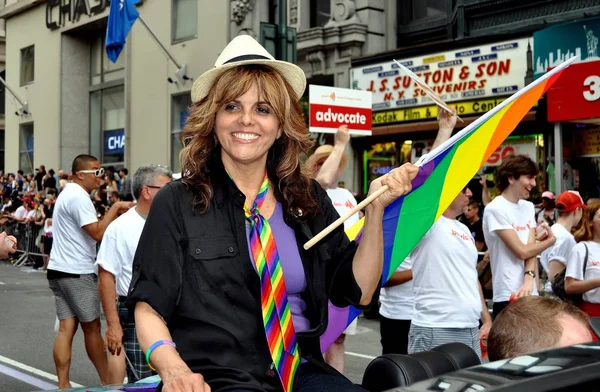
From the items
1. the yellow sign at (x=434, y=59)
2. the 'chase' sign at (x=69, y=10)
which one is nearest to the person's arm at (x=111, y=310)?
the yellow sign at (x=434, y=59)

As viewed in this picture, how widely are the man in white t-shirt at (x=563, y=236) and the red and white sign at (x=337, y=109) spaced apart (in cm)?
318

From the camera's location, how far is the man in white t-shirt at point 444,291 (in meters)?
5.03

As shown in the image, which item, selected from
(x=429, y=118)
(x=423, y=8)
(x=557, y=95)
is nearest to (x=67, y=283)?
(x=557, y=95)

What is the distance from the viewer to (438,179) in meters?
3.26

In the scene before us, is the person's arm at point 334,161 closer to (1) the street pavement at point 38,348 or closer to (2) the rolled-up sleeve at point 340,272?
(1) the street pavement at point 38,348

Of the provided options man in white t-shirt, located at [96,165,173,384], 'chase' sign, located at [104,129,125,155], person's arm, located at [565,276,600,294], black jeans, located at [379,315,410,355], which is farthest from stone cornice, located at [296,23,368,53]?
black jeans, located at [379,315,410,355]

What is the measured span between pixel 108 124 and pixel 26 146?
5.00m

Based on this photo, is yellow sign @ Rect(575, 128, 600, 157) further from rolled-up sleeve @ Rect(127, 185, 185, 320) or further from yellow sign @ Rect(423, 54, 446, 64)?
rolled-up sleeve @ Rect(127, 185, 185, 320)

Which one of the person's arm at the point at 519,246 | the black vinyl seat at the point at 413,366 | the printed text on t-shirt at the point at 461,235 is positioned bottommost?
the black vinyl seat at the point at 413,366

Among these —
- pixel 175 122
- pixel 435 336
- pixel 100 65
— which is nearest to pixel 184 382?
pixel 435 336

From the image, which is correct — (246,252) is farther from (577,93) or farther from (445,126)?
(577,93)

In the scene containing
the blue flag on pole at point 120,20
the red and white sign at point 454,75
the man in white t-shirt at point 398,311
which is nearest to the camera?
the man in white t-shirt at point 398,311

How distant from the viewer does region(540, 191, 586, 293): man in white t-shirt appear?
685 cm

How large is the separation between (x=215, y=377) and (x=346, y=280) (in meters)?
0.61
